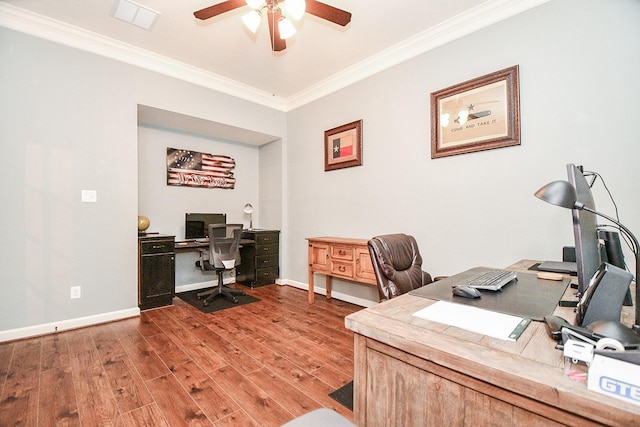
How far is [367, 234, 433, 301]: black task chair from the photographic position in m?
1.85

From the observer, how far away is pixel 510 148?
2412 millimetres

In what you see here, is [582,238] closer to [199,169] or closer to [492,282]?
[492,282]

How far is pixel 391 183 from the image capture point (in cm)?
328

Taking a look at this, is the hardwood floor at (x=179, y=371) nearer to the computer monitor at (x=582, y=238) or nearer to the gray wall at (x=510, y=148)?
the gray wall at (x=510, y=148)

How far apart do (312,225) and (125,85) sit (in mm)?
2904

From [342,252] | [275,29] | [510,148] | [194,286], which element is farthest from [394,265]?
[194,286]

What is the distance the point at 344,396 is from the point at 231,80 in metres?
4.02

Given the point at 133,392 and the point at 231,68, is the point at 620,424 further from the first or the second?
the point at 231,68

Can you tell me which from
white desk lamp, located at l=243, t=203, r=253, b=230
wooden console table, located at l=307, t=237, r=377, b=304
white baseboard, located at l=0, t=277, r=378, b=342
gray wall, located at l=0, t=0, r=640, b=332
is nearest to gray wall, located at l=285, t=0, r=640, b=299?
gray wall, located at l=0, t=0, r=640, b=332

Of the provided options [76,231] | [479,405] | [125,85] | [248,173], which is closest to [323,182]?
[248,173]

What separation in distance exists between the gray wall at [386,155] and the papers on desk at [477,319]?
1732 mm

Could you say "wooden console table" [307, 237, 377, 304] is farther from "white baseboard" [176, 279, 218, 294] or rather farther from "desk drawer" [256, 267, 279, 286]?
"white baseboard" [176, 279, 218, 294]

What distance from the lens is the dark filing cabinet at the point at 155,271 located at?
11.1 feet

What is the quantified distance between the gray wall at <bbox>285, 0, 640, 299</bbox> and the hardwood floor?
4.44 ft
